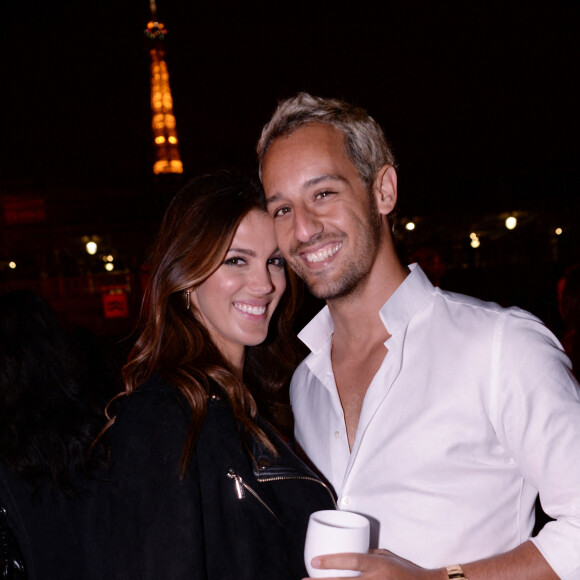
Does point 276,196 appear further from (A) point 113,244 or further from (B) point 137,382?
(A) point 113,244

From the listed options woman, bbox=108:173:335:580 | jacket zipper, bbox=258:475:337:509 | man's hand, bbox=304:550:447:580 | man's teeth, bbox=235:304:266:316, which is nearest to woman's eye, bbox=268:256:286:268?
woman, bbox=108:173:335:580

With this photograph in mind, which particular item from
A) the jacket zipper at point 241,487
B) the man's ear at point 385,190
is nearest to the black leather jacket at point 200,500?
the jacket zipper at point 241,487

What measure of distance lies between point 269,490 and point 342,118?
1.49m

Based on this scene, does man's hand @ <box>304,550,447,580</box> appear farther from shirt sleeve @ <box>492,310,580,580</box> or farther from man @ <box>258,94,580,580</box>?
shirt sleeve @ <box>492,310,580,580</box>

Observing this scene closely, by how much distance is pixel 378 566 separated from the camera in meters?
1.35

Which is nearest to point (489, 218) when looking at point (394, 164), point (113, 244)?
point (113, 244)

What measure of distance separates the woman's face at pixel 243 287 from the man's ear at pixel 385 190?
50 centimetres

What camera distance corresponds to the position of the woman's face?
94.4 inches

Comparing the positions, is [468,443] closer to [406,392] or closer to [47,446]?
[406,392]

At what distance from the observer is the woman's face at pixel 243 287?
7.87 feet

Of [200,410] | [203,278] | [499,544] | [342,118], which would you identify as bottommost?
[499,544]

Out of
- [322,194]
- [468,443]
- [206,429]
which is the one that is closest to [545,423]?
[468,443]

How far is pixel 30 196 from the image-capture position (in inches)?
881

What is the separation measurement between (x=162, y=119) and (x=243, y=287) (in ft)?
140
